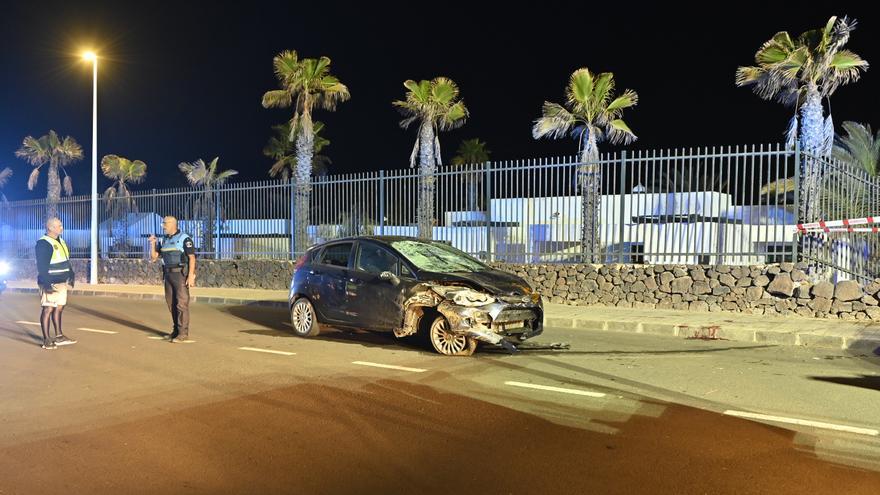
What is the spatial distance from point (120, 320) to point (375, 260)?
5.96m

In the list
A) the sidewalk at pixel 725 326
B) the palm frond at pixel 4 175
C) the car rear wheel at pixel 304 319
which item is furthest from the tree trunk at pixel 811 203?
the palm frond at pixel 4 175

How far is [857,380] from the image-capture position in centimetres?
695

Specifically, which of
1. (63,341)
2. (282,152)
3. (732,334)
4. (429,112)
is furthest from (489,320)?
(282,152)

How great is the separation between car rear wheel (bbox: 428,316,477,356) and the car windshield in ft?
2.40

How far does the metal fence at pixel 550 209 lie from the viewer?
473 inches

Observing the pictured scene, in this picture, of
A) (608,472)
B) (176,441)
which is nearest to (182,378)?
(176,441)

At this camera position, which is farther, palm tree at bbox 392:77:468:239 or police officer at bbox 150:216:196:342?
palm tree at bbox 392:77:468:239

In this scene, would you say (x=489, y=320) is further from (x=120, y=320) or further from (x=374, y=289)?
(x=120, y=320)

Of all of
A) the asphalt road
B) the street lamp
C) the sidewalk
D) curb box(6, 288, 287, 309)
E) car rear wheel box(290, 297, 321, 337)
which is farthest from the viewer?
the street lamp

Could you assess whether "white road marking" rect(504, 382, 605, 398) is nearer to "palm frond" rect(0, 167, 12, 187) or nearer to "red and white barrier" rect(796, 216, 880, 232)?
"red and white barrier" rect(796, 216, 880, 232)

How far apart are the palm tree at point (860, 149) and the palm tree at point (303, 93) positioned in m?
16.1

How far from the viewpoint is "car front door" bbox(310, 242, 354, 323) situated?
30.6ft

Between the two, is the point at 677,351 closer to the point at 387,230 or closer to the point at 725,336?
the point at 725,336

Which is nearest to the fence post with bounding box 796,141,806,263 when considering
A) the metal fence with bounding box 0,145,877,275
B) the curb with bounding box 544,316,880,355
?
the metal fence with bounding box 0,145,877,275
